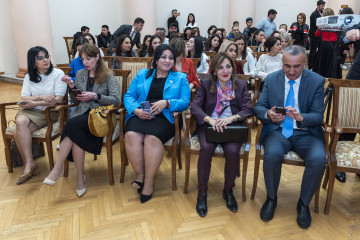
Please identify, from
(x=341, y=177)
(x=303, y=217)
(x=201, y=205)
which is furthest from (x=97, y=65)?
(x=341, y=177)

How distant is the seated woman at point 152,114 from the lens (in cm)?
252

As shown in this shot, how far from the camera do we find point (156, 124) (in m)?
2.60

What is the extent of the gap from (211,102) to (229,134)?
0.36m

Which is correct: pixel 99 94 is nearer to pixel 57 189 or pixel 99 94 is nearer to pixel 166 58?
pixel 166 58

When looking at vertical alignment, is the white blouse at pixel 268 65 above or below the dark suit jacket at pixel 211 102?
above

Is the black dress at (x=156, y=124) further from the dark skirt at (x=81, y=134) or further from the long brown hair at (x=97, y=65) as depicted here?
the long brown hair at (x=97, y=65)

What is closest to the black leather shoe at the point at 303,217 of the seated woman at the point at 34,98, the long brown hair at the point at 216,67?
the long brown hair at the point at 216,67

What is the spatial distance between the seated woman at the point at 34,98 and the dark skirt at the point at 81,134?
405 mm

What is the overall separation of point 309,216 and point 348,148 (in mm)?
621

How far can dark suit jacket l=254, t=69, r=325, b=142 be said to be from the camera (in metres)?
2.29

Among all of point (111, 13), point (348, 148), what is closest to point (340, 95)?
point (348, 148)

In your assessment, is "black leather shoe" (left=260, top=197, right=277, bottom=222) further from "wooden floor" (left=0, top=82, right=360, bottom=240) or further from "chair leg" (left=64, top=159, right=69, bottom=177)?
"chair leg" (left=64, top=159, right=69, bottom=177)

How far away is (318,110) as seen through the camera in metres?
2.33

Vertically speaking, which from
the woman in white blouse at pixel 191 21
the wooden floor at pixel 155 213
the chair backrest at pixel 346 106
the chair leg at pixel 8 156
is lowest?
the wooden floor at pixel 155 213
